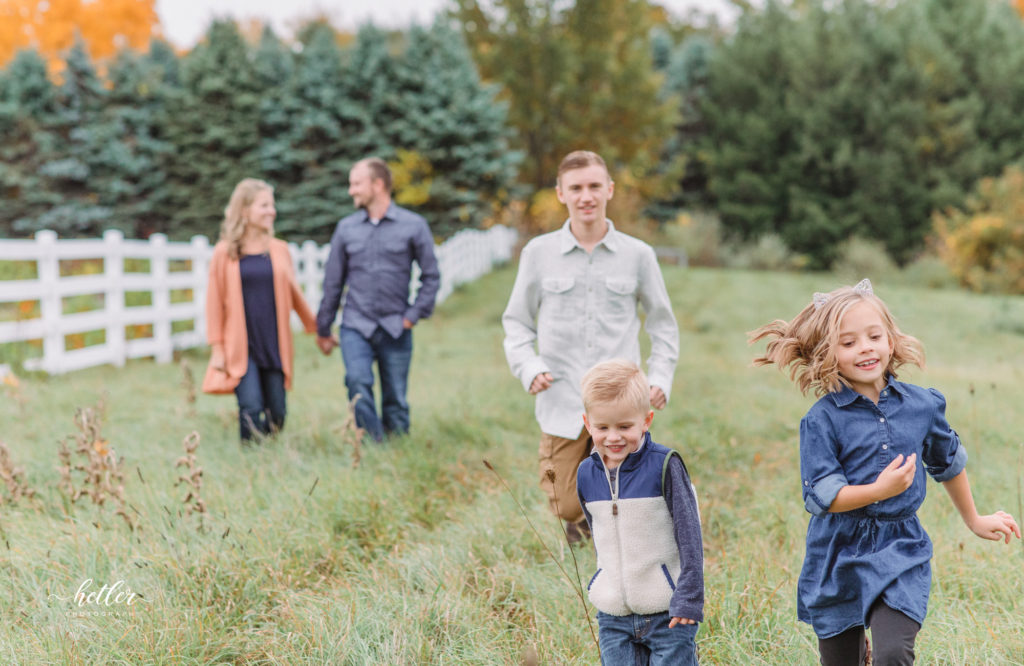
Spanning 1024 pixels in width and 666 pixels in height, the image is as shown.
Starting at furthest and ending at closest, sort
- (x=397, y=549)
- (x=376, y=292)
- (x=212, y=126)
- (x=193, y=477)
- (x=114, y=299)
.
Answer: (x=212, y=126), (x=114, y=299), (x=376, y=292), (x=397, y=549), (x=193, y=477)

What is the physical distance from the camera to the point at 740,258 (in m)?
27.3

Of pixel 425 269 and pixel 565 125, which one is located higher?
pixel 565 125

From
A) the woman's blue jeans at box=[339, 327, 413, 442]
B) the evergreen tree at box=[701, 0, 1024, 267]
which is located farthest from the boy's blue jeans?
the evergreen tree at box=[701, 0, 1024, 267]

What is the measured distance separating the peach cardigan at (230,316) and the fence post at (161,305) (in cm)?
538

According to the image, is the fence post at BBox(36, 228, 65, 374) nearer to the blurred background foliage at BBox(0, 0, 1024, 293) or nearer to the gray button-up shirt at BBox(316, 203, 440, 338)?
the gray button-up shirt at BBox(316, 203, 440, 338)

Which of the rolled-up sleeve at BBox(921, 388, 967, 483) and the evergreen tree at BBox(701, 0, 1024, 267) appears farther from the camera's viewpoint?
the evergreen tree at BBox(701, 0, 1024, 267)

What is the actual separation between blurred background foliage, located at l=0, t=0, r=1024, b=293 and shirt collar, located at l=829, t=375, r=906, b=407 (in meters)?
20.1

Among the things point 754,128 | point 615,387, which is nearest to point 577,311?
point 615,387

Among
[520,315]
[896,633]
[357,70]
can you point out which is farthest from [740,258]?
[896,633]

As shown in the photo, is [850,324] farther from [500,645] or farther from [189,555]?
[189,555]

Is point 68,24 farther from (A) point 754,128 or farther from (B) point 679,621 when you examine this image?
(B) point 679,621

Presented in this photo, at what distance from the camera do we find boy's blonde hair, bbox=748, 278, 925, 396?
238 cm

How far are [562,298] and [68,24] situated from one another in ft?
106

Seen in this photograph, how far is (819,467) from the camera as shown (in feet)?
7.59
